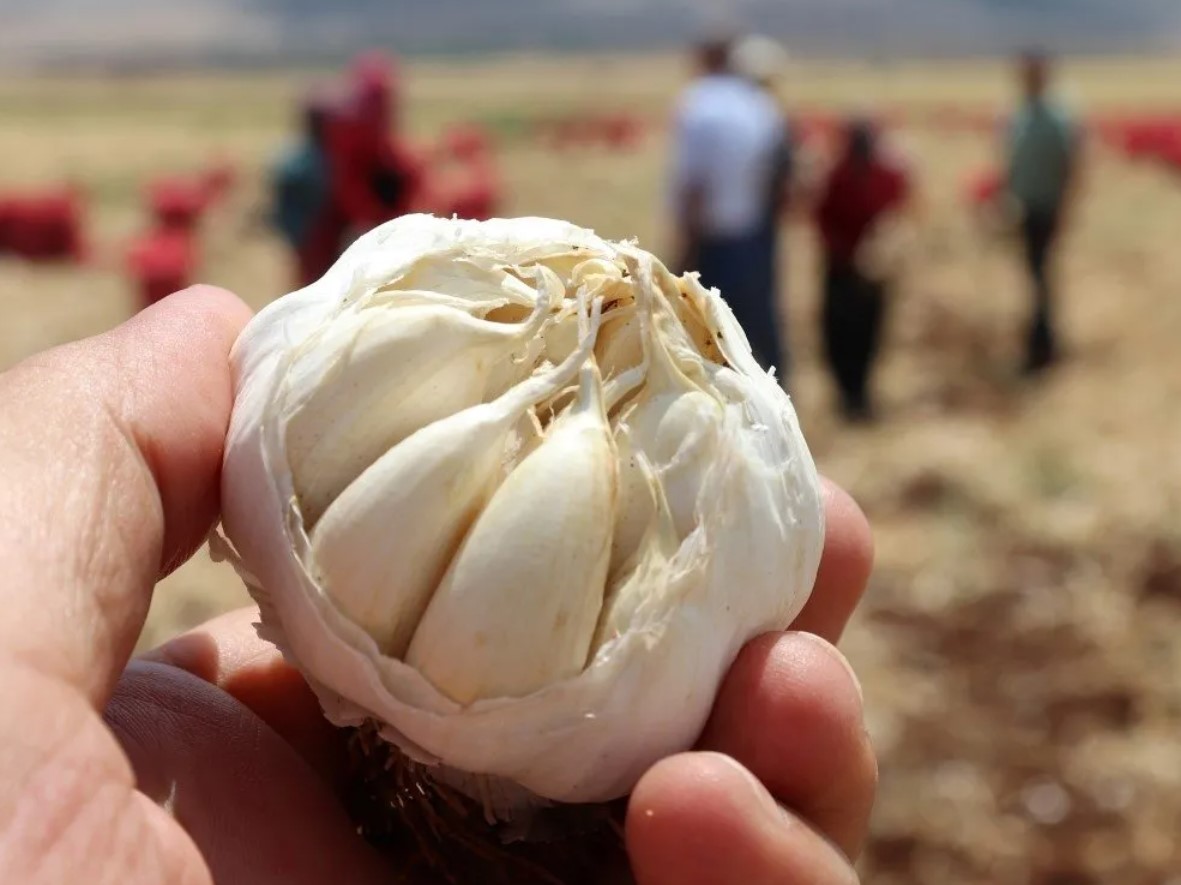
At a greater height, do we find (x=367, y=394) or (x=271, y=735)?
(x=367, y=394)

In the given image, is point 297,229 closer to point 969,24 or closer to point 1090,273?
point 1090,273

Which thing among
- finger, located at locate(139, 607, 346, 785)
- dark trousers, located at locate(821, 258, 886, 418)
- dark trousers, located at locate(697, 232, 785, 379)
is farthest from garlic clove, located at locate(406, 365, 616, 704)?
dark trousers, located at locate(821, 258, 886, 418)

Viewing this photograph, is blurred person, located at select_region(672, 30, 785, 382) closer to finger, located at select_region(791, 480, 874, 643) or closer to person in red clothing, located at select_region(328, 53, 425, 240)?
person in red clothing, located at select_region(328, 53, 425, 240)

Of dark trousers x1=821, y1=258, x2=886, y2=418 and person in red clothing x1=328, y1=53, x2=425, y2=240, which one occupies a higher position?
person in red clothing x1=328, y1=53, x2=425, y2=240

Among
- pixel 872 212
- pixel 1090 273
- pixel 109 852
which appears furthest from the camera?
pixel 1090 273

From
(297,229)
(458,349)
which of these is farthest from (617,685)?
(297,229)

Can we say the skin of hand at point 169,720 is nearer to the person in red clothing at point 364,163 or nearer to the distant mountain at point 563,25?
the person in red clothing at point 364,163

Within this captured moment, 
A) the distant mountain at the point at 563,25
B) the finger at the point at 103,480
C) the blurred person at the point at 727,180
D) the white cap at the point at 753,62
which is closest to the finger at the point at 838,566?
the finger at the point at 103,480
